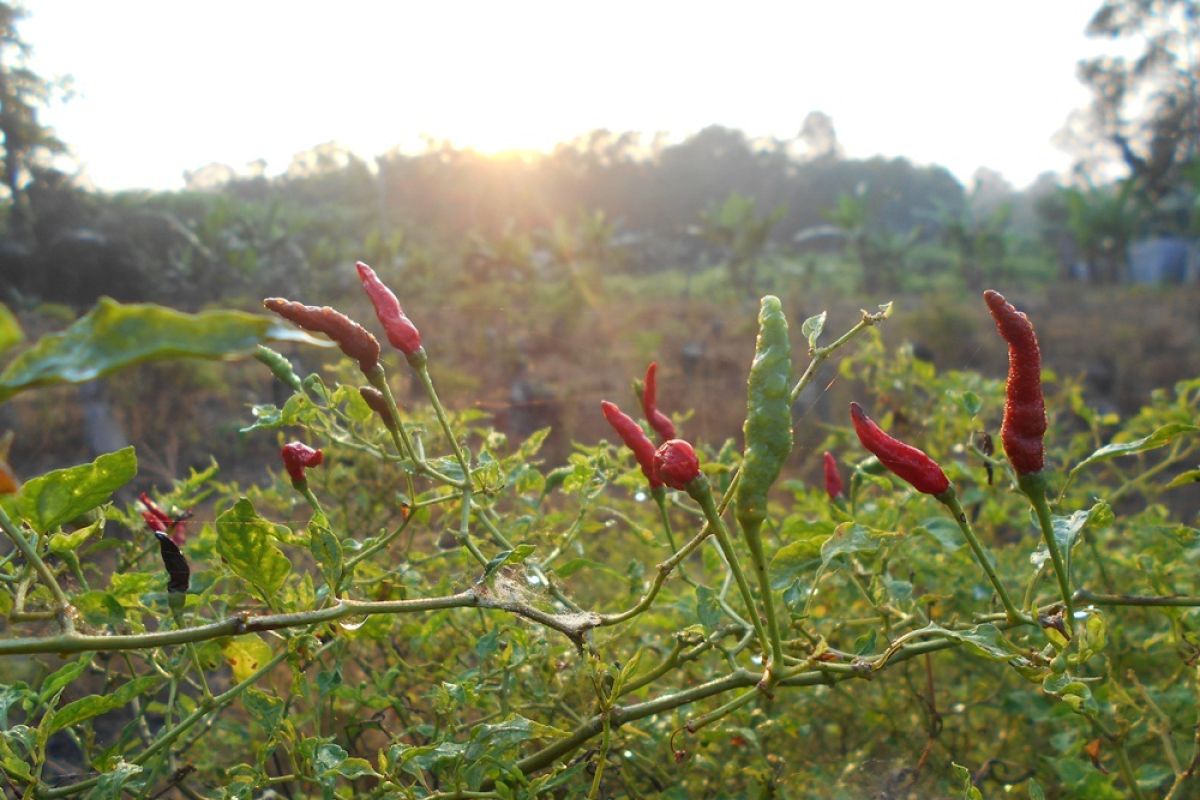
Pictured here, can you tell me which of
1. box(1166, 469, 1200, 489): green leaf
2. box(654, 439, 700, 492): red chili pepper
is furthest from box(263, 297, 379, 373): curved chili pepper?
box(1166, 469, 1200, 489): green leaf

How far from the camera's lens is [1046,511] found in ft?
1.90

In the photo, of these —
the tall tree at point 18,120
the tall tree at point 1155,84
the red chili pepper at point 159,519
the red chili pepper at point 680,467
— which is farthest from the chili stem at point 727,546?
the tall tree at point 1155,84

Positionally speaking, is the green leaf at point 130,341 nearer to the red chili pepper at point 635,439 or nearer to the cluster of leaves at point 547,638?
the cluster of leaves at point 547,638

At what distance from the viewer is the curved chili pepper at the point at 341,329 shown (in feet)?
2.12

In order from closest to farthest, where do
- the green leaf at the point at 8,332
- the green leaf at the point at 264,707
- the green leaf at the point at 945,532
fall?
the green leaf at the point at 8,332 → the green leaf at the point at 264,707 → the green leaf at the point at 945,532

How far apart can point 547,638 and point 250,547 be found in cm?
32

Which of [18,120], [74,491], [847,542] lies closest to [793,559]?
[847,542]

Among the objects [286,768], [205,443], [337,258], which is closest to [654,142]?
[337,258]

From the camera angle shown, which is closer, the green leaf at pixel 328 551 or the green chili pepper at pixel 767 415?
the green chili pepper at pixel 767 415

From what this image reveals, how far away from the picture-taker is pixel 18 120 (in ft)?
37.6

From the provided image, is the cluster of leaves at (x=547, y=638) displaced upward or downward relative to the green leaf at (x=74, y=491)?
downward

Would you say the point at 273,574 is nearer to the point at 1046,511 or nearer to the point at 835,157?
the point at 1046,511

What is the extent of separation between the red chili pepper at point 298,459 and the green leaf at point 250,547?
19 centimetres

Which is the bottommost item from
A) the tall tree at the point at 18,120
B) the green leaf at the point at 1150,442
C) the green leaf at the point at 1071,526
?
the green leaf at the point at 1071,526
